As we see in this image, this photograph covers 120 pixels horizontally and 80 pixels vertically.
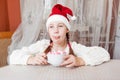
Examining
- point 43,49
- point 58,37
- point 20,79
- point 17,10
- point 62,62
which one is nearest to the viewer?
point 20,79

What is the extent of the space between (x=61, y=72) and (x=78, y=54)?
0.87 ft

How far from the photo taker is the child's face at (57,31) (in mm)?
1147

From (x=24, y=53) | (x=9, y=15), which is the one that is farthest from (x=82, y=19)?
(x=9, y=15)

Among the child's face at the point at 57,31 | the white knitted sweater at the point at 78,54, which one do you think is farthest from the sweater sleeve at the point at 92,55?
the child's face at the point at 57,31

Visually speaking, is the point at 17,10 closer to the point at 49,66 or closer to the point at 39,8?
the point at 39,8

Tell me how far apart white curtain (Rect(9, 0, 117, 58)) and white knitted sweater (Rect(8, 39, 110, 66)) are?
0.33 m

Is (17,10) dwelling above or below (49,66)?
above

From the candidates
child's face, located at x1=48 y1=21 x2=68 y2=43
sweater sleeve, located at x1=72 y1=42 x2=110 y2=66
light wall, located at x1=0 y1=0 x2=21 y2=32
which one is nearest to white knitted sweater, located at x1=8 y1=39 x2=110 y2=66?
sweater sleeve, located at x1=72 y1=42 x2=110 y2=66

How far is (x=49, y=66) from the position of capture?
110 centimetres

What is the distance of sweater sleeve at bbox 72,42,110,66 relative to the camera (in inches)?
43.8

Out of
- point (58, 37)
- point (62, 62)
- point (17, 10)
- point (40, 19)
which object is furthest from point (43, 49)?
point (17, 10)

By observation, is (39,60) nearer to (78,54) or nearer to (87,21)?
(78,54)

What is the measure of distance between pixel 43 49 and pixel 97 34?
0.51 metres

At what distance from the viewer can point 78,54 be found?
1.24m
